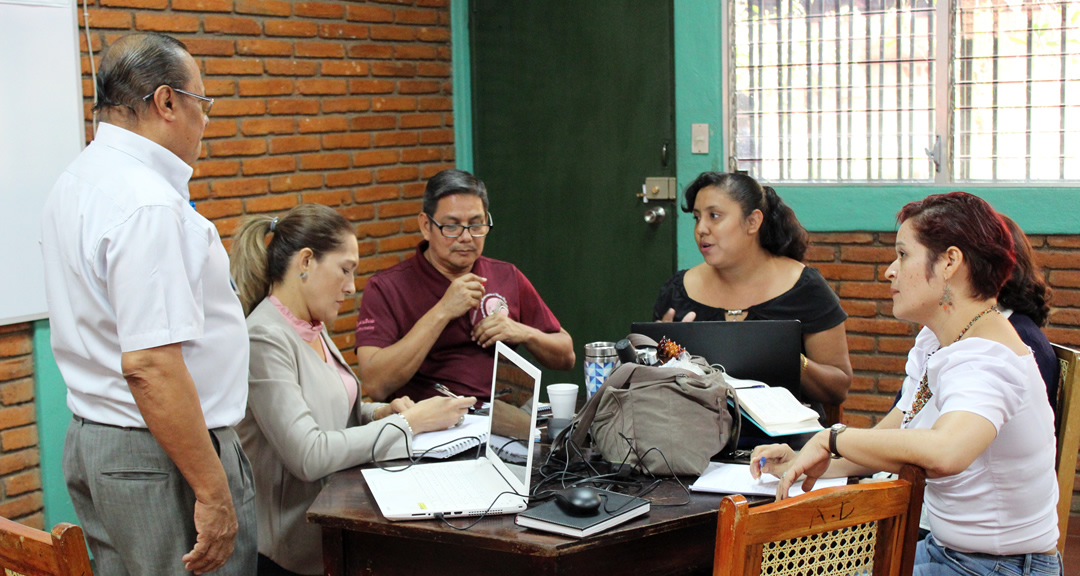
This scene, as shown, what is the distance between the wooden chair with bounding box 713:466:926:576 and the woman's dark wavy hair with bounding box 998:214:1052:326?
2.29 ft

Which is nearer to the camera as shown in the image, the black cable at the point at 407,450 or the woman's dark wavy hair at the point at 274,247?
the black cable at the point at 407,450

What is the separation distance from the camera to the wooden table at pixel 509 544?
1719mm

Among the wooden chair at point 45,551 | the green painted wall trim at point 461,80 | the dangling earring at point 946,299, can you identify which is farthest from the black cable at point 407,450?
the green painted wall trim at point 461,80

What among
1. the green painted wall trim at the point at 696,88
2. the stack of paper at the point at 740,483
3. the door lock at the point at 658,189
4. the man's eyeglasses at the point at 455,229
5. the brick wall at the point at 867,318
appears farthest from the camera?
the door lock at the point at 658,189

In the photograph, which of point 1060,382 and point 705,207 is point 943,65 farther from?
point 1060,382

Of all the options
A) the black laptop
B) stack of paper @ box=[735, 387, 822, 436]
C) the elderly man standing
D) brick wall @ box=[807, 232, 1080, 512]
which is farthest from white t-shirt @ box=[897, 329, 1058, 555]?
brick wall @ box=[807, 232, 1080, 512]

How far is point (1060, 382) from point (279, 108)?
3097 mm

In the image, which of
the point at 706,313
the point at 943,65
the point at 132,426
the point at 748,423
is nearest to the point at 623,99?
the point at 943,65

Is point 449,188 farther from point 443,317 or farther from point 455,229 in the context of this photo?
point 443,317

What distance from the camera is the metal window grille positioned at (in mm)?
3893

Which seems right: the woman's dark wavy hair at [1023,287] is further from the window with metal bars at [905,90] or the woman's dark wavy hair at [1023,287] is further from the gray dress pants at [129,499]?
the window with metal bars at [905,90]

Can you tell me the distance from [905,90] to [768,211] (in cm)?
149

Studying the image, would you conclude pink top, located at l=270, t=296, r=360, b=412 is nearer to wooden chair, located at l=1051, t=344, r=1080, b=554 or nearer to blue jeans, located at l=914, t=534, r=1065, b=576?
blue jeans, located at l=914, t=534, r=1065, b=576

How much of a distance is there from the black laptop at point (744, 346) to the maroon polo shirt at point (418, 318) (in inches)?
26.4
